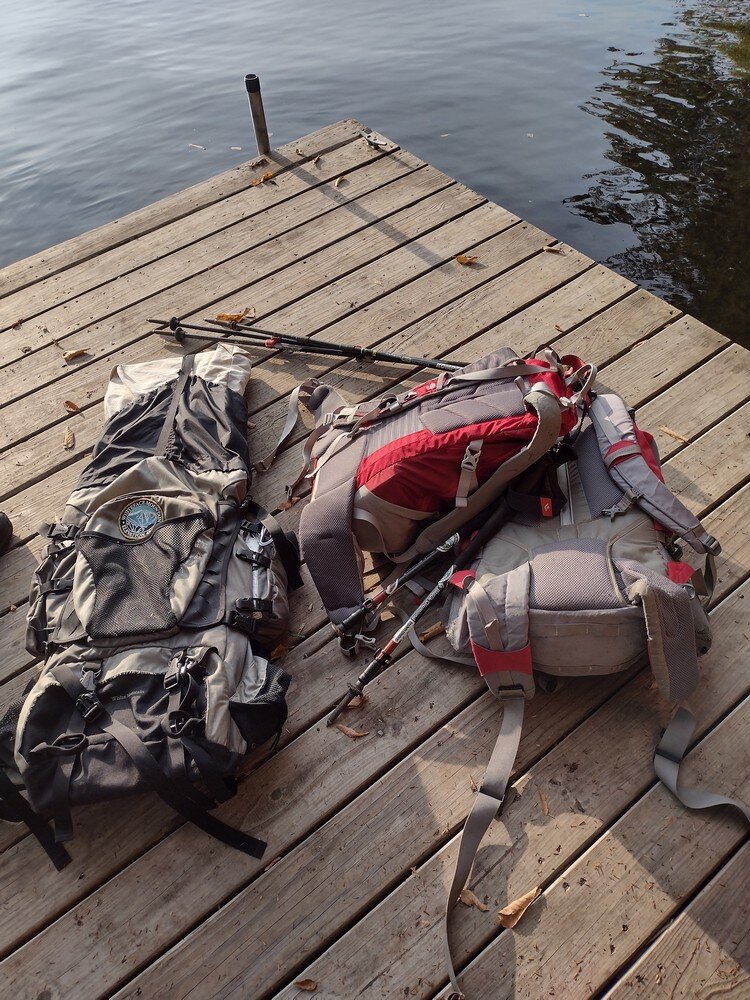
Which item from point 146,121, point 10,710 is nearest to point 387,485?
A: point 10,710

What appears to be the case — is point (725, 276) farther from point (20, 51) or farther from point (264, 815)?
point (20, 51)

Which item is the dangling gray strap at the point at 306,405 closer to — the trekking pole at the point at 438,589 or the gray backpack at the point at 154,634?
the gray backpack at the point at 154,634

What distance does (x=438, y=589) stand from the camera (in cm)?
262

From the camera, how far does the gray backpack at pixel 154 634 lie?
2.22 meters

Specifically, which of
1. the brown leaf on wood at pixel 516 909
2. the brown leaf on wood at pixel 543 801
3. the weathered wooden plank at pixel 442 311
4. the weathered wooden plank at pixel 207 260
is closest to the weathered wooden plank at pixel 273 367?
the weathered wooden plank at pixel 442 311

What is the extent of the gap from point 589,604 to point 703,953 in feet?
3.16

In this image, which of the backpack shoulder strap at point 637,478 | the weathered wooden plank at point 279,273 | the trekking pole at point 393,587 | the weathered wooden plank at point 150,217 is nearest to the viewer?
the backpack shoulder strap at point 637,478

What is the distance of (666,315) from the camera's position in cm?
381

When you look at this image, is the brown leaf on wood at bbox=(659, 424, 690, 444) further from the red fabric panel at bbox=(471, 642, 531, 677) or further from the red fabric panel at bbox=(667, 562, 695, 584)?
the red fabric panel at bbox=(471, 642, 531, 677)

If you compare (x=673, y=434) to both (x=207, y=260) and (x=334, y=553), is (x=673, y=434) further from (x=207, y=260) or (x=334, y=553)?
(x=207, y=260)

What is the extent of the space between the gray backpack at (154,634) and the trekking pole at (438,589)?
256mm

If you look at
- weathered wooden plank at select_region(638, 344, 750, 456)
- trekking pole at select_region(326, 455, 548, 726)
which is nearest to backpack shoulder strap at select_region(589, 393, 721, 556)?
trekking pole at select_region(326, 455, 548, 726)

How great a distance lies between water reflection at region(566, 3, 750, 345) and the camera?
5406mm

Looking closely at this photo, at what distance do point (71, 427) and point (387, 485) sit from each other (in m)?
1.75
